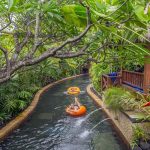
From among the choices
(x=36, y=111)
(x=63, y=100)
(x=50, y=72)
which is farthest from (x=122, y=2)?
(x=50, y=72)

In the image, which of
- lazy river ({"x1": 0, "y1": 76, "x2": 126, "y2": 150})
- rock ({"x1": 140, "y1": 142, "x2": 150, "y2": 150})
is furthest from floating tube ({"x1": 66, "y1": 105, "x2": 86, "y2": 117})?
rock ({"x1": 140, "y1": 142, "x2": 150, "y2": 150})

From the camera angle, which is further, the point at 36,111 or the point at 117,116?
the point at 36,111

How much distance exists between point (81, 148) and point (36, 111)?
18.5ft

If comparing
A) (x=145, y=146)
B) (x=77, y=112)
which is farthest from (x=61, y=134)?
(x=145, y=146)

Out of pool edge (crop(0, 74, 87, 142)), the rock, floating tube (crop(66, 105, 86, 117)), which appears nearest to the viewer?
the rock

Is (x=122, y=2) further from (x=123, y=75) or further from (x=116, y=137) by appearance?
(x=123, y=75)

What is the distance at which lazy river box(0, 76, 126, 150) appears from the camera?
7980 millimetres

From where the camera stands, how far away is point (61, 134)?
920cm

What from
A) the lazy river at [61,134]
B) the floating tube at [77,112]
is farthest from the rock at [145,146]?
the floating tube at [77,112]

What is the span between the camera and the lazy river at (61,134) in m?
7.98

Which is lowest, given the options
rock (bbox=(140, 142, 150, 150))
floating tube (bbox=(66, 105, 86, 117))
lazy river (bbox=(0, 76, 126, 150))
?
lazy river (bbox=(0, 76, 126, 150))

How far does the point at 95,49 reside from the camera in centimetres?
290

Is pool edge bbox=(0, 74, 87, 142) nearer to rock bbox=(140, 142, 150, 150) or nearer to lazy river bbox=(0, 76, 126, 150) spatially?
lazy river bbox=(0, 76, 126, 150)

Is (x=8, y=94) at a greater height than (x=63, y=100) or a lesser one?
greater
